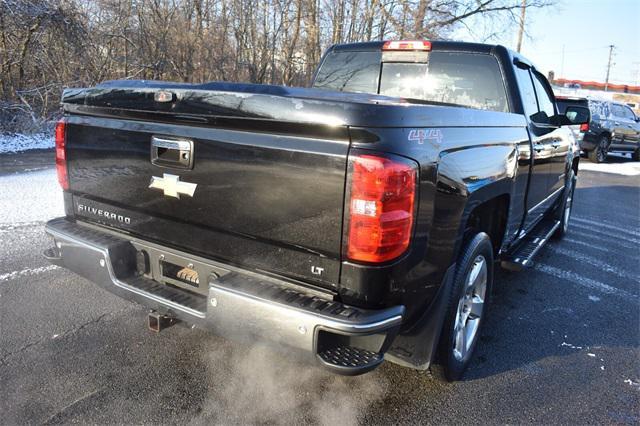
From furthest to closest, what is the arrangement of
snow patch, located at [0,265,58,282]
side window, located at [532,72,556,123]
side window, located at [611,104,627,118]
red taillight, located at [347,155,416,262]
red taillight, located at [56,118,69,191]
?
side window, located at [611,104,627,118] < side window, located at [532,72,556,123] < snow patch, located at [0,265,58,282] < red taillight, located at [56,118,69,191] < red taillight, located at [347,155,416,262]

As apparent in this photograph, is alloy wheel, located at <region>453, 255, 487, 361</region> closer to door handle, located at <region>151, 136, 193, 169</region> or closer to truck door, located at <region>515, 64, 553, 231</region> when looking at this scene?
truck door, located at <region>515, 64, 553, 231</region>

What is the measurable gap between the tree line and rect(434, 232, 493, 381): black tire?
1111cm

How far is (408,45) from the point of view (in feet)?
13.4

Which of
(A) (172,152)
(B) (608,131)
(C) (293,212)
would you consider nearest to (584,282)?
(C) (293,212)

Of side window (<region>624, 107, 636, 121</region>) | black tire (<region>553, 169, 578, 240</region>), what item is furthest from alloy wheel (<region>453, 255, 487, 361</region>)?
side window (<region>624, 107, 636, 121</region>)

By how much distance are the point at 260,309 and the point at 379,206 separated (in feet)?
2.26

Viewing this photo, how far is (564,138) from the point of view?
16.5ft

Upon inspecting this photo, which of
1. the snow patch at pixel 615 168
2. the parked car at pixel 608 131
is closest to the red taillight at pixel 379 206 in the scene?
the snow patch at pixel 615 168

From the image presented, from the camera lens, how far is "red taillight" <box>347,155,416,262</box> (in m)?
1.94

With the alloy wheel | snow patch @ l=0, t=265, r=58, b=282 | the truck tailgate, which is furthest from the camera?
snow patch @ l=0, t=265, r=58, b=282

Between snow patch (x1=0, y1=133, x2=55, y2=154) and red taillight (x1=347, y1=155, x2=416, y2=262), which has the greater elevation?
red taillight (x1=347, y1=155, x2=416, y2=262)

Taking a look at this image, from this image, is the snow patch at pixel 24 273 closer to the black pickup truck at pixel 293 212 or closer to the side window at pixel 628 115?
the black pickup truck at pixel 293 212

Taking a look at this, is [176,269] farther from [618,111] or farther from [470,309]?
[618,111]

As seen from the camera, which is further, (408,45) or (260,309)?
(408,45)
